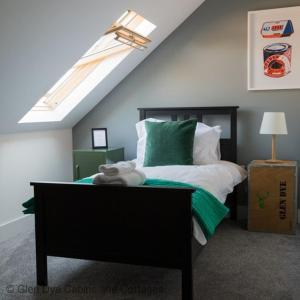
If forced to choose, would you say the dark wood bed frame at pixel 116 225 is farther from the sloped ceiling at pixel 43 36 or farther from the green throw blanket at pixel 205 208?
the sloped ceiling at pixel 43 36

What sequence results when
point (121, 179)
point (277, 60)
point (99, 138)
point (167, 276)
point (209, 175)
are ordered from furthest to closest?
point (99, 138)
point (277, 60)
point (209, 175)
point (167, 276)
point (121, 179)

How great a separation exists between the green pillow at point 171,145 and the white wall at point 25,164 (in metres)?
1.15

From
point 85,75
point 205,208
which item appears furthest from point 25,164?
point 205,208

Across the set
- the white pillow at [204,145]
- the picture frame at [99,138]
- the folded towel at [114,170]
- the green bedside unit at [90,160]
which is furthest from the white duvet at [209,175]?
the picture frame at [99,138]

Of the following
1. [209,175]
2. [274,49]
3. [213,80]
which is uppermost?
[274,49]

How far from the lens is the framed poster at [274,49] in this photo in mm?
3781

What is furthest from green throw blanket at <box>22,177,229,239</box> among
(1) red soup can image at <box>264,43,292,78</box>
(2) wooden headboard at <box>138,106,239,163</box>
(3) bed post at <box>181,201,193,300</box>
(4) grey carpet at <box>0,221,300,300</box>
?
(1) red soup can image at <box>264,43,292,78</box>

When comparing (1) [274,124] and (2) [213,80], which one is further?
(2) [213,80]

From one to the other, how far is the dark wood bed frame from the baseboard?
42.9 inches

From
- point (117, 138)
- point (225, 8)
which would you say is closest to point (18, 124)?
point (117, 138)

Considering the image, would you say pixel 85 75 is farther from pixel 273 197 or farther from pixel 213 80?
pixel 273 197

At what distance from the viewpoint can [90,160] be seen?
4.12 meters

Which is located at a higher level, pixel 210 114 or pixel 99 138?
pixel 210 114

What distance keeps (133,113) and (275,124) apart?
1.65 meters
